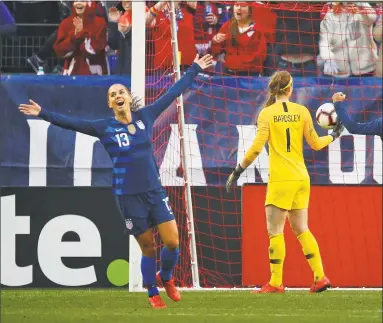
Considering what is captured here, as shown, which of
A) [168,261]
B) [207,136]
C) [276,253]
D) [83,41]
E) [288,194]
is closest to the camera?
[168,261]

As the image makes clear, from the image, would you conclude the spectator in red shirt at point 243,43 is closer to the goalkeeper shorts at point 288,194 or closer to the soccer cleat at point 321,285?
the goalkeeper shorts at point 288,194

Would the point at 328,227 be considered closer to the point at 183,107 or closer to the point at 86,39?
the point at 183,107

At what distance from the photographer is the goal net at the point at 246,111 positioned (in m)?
14.5

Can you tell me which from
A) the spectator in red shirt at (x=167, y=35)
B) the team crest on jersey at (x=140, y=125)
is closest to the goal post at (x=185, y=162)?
the spectator in red shirt at (x=167, y=35)

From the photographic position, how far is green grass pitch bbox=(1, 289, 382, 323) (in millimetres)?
9273

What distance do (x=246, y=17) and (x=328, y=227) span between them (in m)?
2.92

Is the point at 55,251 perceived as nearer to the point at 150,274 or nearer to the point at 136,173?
the point at 150,274

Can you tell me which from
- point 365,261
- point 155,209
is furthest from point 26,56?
point 155,209

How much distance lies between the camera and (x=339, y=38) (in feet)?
50.2

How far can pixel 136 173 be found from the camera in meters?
10.5

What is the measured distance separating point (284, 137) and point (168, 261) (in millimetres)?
1891

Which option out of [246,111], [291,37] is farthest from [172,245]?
[291,37]

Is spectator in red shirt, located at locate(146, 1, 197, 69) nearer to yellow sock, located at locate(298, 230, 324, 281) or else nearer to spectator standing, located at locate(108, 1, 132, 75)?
spectator standing, located at locate(108, 1, 132, 75)

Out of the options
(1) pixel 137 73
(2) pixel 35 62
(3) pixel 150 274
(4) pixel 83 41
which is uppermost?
(4) pixel 83 41
